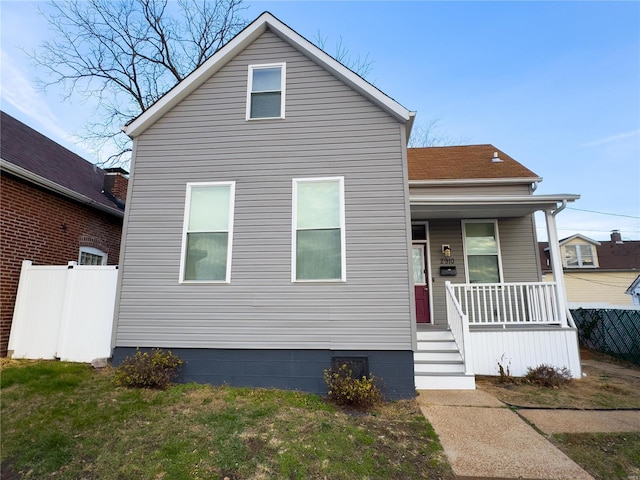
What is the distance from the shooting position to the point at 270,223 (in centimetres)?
573

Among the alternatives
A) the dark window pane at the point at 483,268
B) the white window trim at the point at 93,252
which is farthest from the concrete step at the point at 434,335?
the white window trim at the point at 93,252

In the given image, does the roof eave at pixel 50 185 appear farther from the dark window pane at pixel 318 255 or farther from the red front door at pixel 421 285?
the red front door at pixel 421 285

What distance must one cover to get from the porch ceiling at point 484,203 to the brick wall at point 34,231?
8.18 m

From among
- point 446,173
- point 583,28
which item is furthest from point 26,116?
point 583,28

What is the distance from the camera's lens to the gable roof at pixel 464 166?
9.02m

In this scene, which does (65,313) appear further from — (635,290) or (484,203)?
(635,290)

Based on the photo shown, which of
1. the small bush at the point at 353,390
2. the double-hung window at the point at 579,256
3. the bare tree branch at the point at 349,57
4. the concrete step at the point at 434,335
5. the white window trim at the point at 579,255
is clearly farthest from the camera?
the double-hung window at the point at 579,256

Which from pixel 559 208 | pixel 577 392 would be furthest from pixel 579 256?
pixel 577 392

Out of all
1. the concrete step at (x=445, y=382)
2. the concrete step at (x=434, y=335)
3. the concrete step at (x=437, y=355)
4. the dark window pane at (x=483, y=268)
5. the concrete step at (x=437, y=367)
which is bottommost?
the concrete step at (x=445, y=382)

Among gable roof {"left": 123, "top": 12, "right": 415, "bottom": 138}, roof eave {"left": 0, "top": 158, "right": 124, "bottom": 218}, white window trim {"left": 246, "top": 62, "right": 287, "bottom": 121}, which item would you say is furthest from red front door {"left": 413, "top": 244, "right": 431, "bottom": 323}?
roof eave {"left": 0, "top": 158, "right": 124, "bottom": 218}

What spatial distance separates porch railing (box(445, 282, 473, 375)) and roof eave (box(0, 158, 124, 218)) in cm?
889

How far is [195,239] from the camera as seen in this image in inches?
232

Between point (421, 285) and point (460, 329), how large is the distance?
2.46 meters

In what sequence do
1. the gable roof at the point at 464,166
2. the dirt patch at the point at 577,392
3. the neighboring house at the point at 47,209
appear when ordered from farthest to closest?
the gable roof at the point at 464,166
the neighboring house at the point at 47,209
the dirt patch at the point at 577,392
